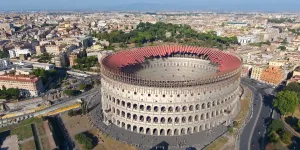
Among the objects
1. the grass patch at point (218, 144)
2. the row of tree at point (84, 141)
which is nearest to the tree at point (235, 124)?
the grass patch at point (218, 144)

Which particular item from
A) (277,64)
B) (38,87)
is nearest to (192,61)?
(277,64)

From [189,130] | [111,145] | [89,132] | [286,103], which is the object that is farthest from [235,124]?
[89,132]

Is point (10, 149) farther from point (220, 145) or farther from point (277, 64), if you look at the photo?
point (277, 64)

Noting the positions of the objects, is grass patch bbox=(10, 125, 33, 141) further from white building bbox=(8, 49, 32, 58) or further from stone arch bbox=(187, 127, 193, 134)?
white building bbox=(8, 49, 32, 58)

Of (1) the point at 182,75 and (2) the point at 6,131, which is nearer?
(2) the point at 6,131

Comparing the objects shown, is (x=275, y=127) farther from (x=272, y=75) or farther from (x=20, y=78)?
(x=20, y=78)

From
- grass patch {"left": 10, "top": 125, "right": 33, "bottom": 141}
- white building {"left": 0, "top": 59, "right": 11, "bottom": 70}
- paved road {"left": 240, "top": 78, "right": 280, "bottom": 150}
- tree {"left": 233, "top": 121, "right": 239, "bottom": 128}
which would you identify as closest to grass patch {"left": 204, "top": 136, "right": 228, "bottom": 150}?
paved road {"left": 240, "top": 78, "right": 280, "bottom": 150}
